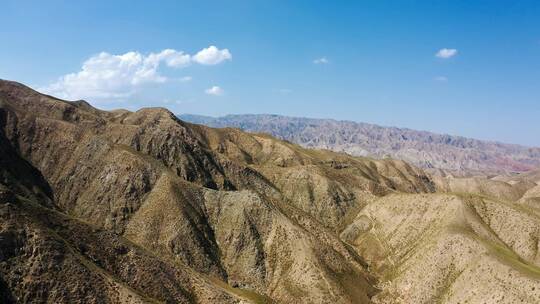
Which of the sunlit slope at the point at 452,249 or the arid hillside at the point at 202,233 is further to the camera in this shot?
the sunlit slope at the point at 452,249

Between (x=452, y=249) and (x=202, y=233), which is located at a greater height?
(x=452, y=249)

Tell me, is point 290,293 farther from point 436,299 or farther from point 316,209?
point 316,209

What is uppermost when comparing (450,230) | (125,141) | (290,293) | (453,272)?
(125,141)

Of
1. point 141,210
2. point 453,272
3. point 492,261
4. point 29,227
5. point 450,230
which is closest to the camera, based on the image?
point 29,227

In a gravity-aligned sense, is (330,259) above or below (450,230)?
below

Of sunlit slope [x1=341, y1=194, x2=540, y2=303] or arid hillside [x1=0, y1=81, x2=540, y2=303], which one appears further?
sunlit slope [x1=341, y1=194, x2=540, y2=303]

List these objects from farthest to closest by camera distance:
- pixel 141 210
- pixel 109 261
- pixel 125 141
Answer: pixel 125 141 → pixel 141 210 → pixel 109 261

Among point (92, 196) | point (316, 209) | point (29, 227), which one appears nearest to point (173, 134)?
point (92, 196)

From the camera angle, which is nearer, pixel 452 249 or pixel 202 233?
pixel 452 249
